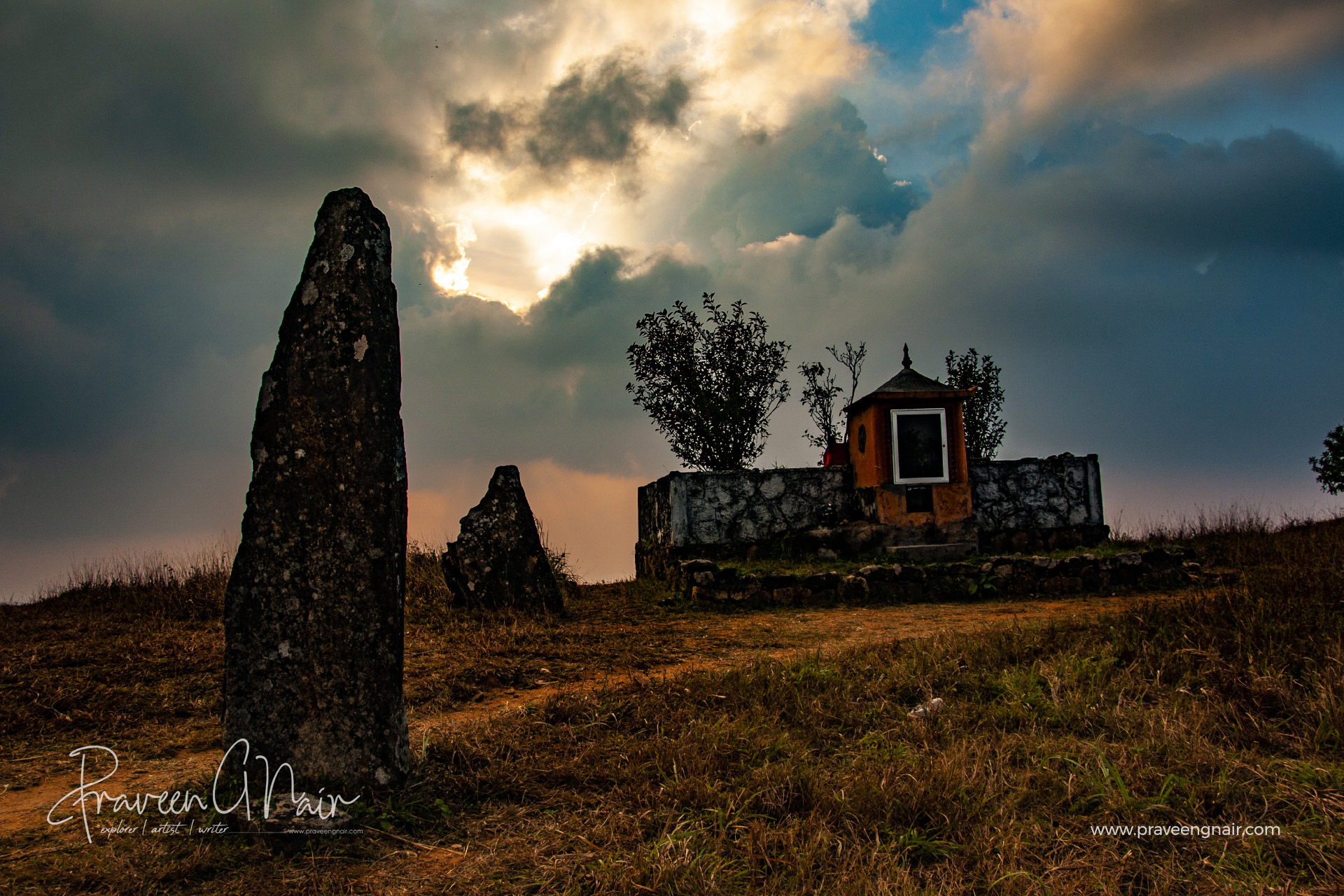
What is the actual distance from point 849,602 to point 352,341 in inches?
315

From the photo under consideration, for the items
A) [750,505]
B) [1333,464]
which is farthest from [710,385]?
[1333,464]

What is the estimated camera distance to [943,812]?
3.07 meters

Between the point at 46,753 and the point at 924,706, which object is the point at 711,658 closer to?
the point at 924,706

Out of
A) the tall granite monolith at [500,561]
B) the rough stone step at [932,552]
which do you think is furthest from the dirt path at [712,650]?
the rough stone step at [932,552]

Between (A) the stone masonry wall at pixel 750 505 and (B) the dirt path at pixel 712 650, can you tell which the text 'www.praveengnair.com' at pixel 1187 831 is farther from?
(A) the stone masonry wall at pixel 750 505

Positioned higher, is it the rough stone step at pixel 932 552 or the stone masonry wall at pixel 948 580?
the rough stone step at pixel 932 552

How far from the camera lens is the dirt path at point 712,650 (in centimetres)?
386

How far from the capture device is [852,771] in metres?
3.49

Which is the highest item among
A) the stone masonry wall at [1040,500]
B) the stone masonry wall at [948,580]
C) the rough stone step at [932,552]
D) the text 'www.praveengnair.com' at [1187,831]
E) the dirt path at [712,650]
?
the stone masonry wall at [1040,500]

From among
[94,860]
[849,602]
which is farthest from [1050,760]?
[849,602]

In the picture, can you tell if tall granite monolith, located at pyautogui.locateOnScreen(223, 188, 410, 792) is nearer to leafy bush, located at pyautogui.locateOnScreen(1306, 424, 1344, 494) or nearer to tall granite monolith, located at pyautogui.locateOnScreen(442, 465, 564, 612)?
tall granite monolith, located at pyautogui.locateOnScreen(442, 465, 564, 612)

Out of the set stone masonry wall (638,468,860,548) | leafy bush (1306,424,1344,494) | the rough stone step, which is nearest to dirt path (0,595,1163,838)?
the rough stone step

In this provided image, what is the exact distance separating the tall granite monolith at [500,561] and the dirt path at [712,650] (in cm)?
185

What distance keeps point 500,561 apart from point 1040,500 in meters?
10.4
